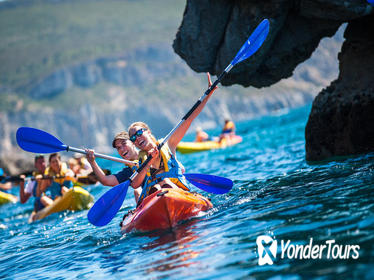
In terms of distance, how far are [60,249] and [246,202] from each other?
268cm

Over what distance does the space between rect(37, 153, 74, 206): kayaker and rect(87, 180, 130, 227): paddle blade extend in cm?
488

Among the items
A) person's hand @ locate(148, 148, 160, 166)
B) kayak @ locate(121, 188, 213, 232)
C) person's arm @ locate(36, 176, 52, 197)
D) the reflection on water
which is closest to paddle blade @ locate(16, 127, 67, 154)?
person's hand @ locate(148, 148, 160, 166)

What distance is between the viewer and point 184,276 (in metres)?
3.65

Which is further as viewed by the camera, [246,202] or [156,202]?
[246,202]

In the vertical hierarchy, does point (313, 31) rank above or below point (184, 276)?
above

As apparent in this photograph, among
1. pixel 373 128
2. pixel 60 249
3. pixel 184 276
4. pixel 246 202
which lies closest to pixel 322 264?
pixel 184 276

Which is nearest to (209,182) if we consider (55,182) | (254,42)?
(254,42)

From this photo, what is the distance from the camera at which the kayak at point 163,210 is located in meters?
5.24

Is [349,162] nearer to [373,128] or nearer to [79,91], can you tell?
[373,128]

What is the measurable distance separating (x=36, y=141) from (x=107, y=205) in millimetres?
1604

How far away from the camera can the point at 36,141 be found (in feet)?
21.8

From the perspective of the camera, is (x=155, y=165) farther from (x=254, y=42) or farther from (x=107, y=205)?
(x=254, y=42)

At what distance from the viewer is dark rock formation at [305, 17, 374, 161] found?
25.3ft

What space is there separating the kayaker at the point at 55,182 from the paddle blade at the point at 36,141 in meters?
3.88
